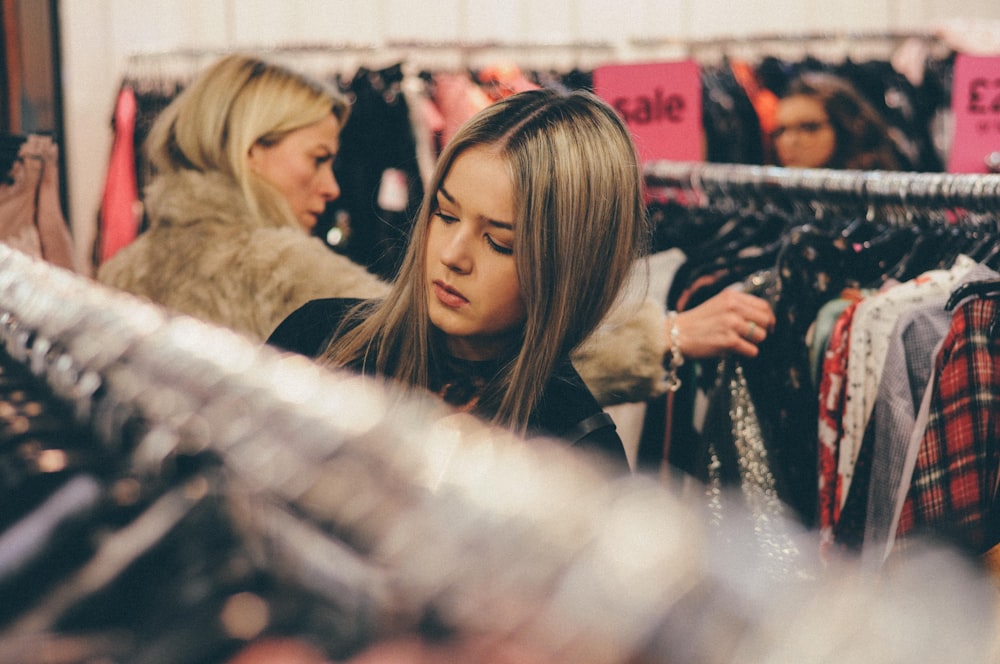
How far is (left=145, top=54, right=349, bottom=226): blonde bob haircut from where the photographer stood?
180 cm

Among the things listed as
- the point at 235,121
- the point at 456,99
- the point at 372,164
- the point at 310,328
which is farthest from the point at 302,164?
the point at 456,99

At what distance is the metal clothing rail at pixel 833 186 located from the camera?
147 cm

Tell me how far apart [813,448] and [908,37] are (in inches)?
106

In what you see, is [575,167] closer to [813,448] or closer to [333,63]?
[813,448]

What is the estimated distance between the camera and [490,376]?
50.8 inches

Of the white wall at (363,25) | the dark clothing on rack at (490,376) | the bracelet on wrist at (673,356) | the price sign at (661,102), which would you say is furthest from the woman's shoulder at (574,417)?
the white wall at (363,25)

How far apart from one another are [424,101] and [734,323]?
208cm

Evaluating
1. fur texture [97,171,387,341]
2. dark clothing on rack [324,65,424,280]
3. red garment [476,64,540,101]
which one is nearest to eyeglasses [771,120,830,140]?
red garment [476,64,540,101]

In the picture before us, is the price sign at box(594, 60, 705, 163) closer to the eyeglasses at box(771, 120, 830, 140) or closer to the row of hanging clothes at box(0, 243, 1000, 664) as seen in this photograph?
the eyeglasses at box(771, 120, 830, 140)

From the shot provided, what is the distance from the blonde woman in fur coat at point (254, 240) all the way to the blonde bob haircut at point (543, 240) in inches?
13.7

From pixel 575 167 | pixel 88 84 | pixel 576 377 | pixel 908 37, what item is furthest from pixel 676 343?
pixel 88 84

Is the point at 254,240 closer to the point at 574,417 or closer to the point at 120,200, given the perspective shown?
the point at 574,417

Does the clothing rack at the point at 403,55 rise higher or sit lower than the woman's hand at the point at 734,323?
higher

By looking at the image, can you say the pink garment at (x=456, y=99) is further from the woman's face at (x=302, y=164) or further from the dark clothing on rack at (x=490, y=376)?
the dark clothing on rack at (x=490, y=376)
